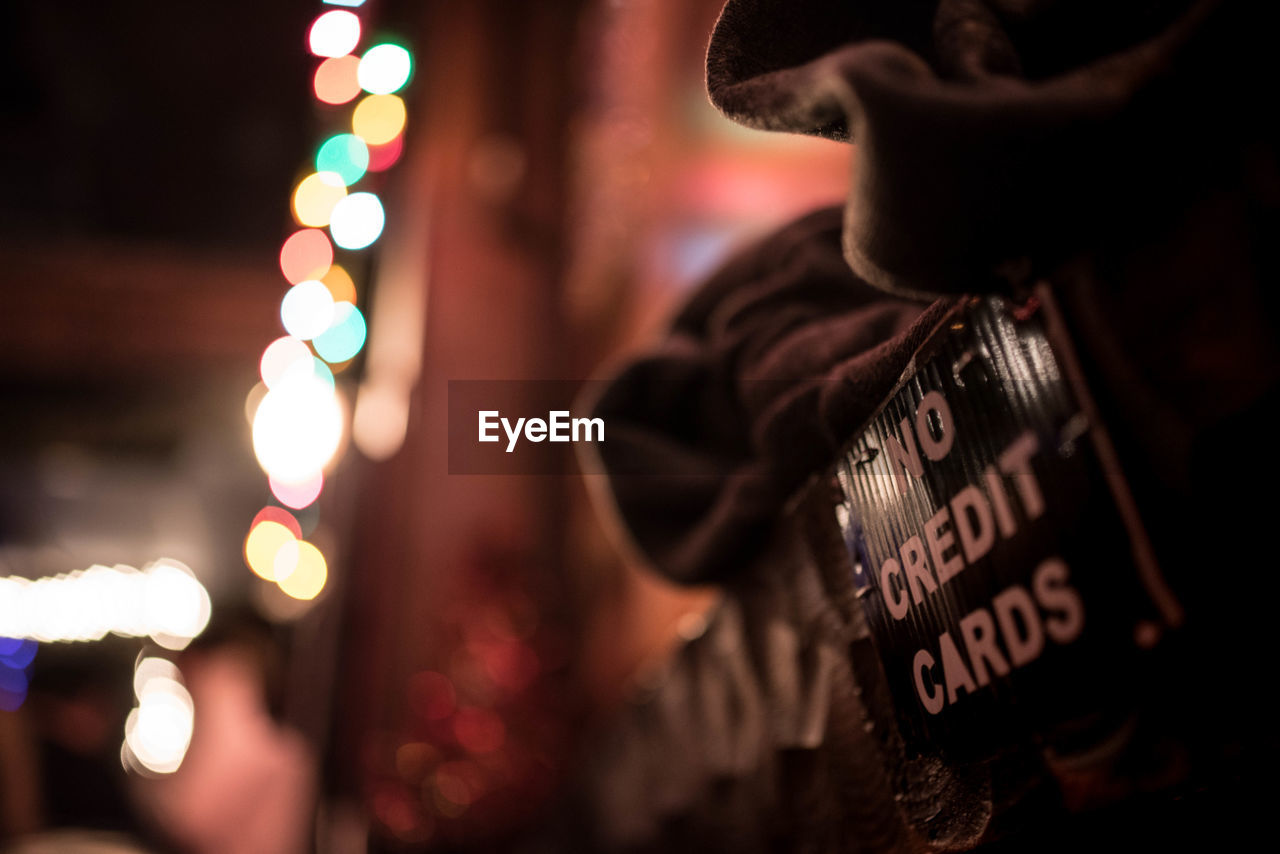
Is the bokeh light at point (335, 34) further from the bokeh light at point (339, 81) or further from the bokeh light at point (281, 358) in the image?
the bokeh light at point (281, 358)

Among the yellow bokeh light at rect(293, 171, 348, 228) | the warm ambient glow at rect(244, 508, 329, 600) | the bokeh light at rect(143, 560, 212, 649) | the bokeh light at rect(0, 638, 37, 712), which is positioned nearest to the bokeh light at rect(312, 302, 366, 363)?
the yellow bokeh light at rect(293, 171, 348, 228)

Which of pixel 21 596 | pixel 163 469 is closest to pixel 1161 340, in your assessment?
pixel 163 469

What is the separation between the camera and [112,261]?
2779 mm

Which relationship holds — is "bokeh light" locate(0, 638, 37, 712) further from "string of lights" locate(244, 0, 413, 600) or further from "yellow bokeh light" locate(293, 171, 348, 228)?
"yellow bokeh light" locate(293, 171, 348, 228)

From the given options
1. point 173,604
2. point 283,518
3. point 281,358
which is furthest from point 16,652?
point 281,358

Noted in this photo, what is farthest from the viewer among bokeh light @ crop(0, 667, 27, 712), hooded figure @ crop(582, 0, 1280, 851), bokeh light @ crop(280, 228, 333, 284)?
bokeh light @ crop(0, 667, 27, 712)

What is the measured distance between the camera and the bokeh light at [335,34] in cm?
206

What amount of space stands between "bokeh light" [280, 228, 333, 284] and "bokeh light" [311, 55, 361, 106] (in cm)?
36

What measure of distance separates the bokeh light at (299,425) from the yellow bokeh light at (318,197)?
0.43m

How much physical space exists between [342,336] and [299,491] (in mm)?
413

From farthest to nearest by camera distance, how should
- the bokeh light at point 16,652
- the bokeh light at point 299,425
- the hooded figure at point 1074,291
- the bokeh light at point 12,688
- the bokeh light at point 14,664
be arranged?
the bokeh light at point 16,652 → the bokeh light at point 14,664 → the bokeh light at point 12,688 → the bokeh light at point 299,425 → the hooded figure at point 1074,291

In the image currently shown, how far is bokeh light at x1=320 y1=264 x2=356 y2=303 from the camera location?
200 cm

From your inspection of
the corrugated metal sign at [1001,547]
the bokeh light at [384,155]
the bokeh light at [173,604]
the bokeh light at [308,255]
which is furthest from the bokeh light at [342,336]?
the corrugated metal sign at [1001,547]

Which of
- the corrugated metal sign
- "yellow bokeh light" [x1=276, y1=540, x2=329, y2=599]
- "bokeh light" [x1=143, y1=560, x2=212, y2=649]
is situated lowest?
the corrugated metal sign
